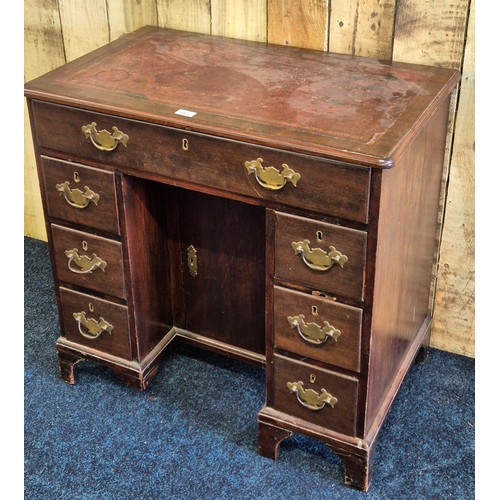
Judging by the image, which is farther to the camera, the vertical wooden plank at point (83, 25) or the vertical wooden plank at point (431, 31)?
the vertical wooden plank at point (83, 25)

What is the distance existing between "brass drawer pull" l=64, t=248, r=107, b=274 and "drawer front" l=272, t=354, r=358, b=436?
1.74 feet

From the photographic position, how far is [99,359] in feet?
7.41

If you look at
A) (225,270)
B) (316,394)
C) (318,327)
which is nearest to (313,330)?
(318,327)

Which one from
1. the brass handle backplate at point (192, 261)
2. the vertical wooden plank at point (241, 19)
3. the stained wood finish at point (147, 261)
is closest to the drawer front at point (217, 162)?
the stained wood finish at point (147, 261)

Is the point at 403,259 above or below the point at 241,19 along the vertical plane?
below

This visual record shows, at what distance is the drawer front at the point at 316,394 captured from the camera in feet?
6.25

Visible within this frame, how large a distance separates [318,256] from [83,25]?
1.21 metres

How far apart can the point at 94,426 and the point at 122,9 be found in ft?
3.98

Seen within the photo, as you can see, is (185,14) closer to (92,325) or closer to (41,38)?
(41,38)

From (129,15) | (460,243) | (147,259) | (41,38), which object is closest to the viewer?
(147,259)

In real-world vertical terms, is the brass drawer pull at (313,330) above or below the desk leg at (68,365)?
above

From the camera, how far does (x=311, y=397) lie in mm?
1949

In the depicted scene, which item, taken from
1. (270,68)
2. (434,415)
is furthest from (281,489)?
(270,68)

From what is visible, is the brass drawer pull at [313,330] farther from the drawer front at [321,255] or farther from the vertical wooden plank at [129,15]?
the vertical wooden plank at [129,15]
